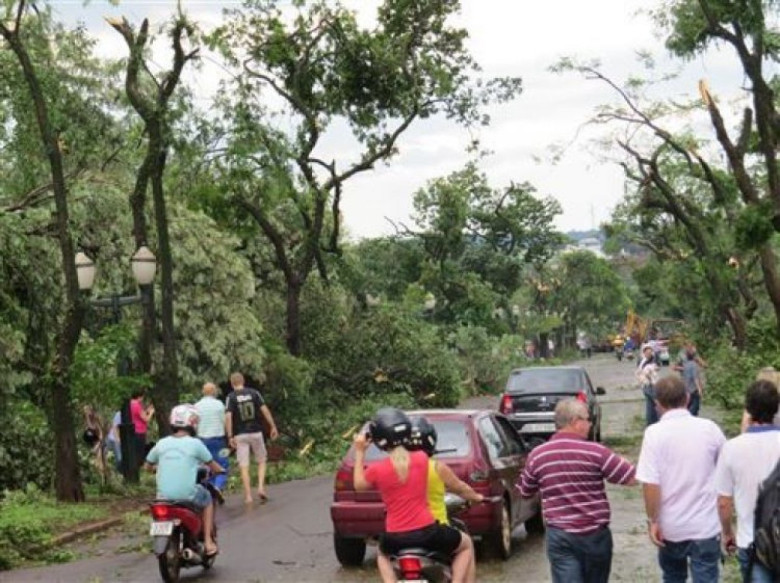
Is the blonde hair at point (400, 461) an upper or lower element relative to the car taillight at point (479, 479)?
upper

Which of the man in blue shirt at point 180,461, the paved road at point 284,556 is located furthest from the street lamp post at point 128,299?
the man in blue shirt at point 180,461

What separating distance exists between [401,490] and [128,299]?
14.1 meters

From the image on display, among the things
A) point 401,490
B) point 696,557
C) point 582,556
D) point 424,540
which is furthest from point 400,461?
point 696,557

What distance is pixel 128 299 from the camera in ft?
67.2

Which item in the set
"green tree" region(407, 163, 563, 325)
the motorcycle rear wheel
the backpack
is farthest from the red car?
"green tree" region(407, 163, 563, 325)

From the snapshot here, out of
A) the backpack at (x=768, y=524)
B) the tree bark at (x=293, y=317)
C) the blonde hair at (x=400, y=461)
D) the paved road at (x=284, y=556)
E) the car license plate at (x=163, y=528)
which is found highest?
the tree bark at (x=293, y=317)

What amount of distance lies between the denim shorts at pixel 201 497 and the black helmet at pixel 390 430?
435cm

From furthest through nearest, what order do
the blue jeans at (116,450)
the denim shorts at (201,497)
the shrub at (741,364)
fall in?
1. the shrub at (741,364)
2. the blue jeans at (116,450)
3. the denim shorts at (201,497)

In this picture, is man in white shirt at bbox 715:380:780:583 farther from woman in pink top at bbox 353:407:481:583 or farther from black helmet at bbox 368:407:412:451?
black helmet at bbox 368:407:412:451

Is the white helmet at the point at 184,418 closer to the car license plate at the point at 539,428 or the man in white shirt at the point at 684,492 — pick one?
the man in white shirt at the point at 684,492

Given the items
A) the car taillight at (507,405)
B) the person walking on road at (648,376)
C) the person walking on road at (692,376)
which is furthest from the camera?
the person walking on road at (648,376)

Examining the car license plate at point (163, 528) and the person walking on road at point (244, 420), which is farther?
the person walking on road at point (244, 420)

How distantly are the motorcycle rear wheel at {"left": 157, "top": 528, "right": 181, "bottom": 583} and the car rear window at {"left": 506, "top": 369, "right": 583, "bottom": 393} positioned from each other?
12.3 meters

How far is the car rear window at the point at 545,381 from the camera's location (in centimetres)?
2238
